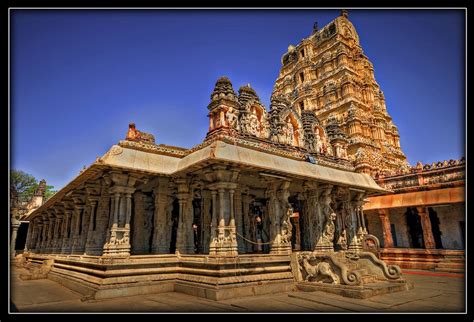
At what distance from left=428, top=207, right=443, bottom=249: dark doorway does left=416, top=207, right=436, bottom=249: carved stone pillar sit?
181 cm

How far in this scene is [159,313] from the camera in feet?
24.7

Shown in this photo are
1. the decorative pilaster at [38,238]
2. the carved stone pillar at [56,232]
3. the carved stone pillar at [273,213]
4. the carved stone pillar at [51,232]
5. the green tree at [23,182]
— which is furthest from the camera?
the green tree at [23,182]

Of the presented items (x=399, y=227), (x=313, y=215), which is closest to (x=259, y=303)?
(x=313, y=215)

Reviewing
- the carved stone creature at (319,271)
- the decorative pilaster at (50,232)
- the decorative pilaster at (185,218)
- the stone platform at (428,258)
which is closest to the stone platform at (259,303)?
the carved stone creature at (319,271)

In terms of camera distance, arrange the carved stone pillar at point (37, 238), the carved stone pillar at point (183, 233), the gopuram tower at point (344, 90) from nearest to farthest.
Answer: the carved stone pillar at point (183, 233)
the carved stone pillar at point (37, 238)
the gopuram tower at point (344, 90)

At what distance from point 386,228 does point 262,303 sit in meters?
17.3

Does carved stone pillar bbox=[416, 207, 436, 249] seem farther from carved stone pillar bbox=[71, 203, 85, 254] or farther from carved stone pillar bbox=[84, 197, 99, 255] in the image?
carved stone pillar bbox=[71, 203, 85, 254]

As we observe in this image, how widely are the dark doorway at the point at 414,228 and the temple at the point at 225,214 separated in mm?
3157

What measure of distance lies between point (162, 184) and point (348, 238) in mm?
9685

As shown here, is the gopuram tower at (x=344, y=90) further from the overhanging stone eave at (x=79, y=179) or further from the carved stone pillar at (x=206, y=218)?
the overhanging stone eave at (x=79, y=179)

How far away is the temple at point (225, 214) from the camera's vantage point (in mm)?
10344
